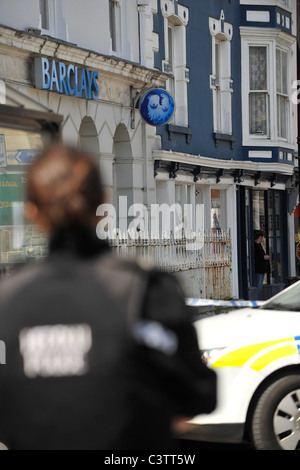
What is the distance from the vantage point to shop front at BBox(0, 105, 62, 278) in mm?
7656

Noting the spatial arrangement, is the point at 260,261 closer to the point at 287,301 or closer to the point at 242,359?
the point at 287,301

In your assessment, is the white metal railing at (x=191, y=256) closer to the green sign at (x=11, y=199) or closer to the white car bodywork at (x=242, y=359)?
the green sign at (x=11, y=199)

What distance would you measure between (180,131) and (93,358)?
59.0ft

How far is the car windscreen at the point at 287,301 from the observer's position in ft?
26.8

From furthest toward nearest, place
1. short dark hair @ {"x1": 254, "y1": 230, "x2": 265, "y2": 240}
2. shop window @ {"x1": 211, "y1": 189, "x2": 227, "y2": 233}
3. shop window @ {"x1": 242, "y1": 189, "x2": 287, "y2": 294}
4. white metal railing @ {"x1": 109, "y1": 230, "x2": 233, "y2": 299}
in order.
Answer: shop window @ {"x1": 242, "y1": 189, "x2": 287, "y2": 294} → short dark hair @ {"x1": 254, "y1": 230, "x2": 265, "y2": 240} → shop window @ {"x1": 211, "y1": 189, "x2": 227, "y2": 233} → white metal railing @ {"x1": 109, "y1": 230, "x2": 233, "y2": 299}

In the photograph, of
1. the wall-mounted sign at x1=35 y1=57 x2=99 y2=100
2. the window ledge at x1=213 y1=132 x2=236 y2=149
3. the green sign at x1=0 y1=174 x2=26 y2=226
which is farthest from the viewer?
the window ledge at x1=213 y1=132 x2=236 y2=149

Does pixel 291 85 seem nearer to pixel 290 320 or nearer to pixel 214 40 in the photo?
pixel 214 40

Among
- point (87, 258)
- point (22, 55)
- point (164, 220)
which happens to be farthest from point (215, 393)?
point (164, 220)

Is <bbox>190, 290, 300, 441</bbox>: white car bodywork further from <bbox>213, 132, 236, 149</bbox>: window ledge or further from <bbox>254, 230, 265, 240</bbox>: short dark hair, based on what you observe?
<bbox>254, 230, 265, 240</bbox>: short dark hair

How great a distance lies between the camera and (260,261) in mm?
23328

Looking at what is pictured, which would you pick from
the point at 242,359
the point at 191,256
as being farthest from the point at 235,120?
the point at 242,359

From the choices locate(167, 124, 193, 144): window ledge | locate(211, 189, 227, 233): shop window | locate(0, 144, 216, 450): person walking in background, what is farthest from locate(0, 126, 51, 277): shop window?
locate(211, 189, 227, 233): shop window

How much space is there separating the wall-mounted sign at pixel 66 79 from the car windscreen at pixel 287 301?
782cm

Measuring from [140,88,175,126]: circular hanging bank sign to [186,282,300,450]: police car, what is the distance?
453 inches
